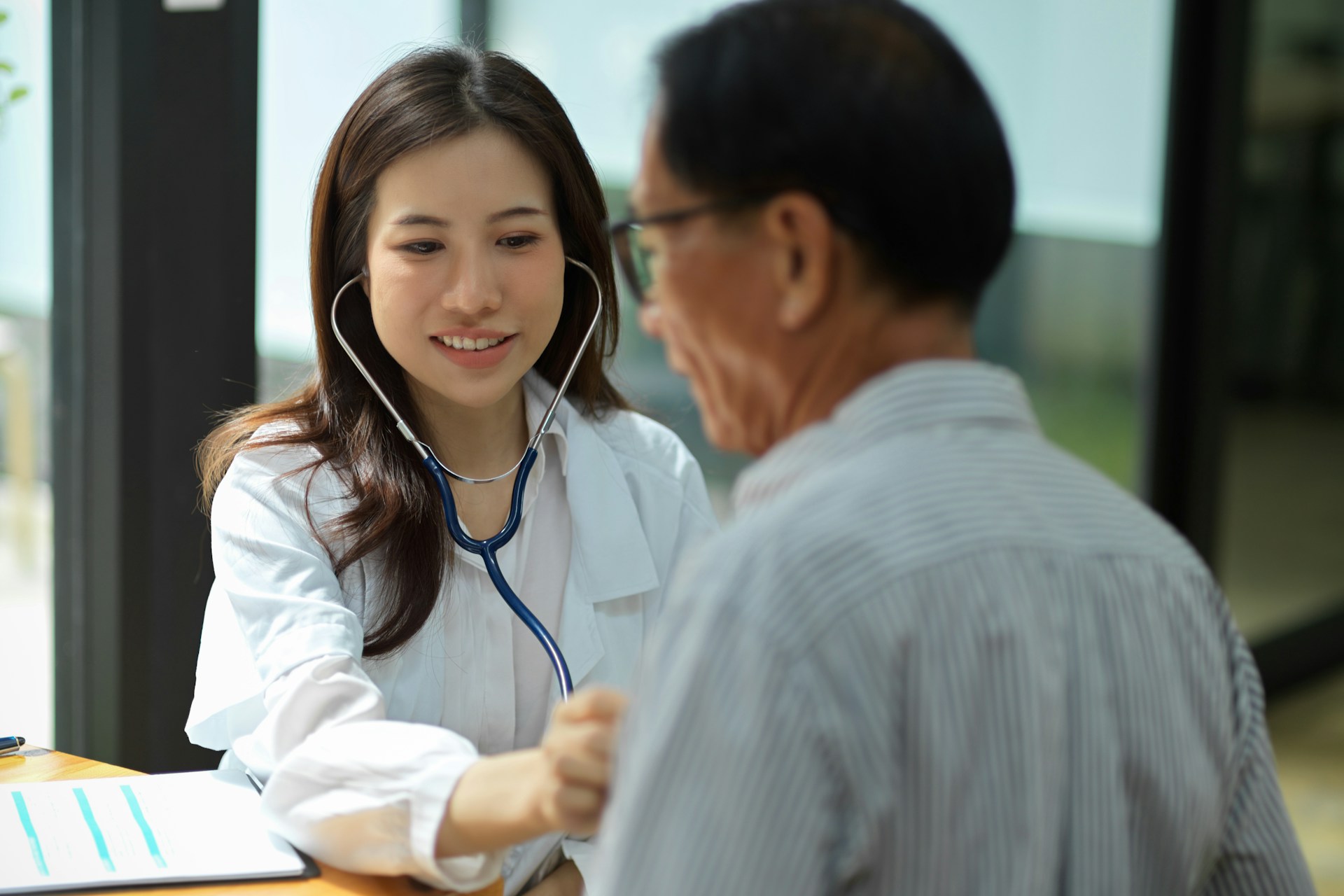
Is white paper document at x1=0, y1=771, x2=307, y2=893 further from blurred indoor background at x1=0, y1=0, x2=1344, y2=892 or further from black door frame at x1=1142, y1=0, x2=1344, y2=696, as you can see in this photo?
black door frame at x1=1142, y1=0, x2=1344, y2=696

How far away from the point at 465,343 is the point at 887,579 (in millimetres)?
A: 851

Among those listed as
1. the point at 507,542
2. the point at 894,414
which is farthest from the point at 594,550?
the point at 894,414

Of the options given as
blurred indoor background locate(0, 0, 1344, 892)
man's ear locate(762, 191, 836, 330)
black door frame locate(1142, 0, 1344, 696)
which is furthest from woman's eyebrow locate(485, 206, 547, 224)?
black door frame locate(1142, 0, 1344, 696)

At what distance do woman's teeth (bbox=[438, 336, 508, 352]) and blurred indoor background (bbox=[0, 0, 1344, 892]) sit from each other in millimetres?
352

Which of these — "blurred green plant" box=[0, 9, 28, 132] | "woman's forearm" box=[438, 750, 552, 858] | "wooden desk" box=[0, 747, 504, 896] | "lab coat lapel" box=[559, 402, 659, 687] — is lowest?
"wooden desk" box=[0, 747, 504, 896]

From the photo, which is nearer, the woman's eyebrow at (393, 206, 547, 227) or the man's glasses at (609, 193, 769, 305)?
the man's glasses at (609, 193, 769, 305)

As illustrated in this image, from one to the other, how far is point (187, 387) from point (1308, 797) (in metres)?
2.75

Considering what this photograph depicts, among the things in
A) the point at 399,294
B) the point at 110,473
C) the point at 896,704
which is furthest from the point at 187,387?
the point at 896,704

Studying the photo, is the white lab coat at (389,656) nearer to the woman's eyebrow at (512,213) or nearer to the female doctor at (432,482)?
the female doctor at (432,482)

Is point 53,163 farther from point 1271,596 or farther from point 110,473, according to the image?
point 1271,596

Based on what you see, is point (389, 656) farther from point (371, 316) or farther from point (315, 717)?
point (371, 316)

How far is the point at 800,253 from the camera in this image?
716 mm

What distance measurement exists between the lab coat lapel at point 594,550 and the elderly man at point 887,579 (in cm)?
70

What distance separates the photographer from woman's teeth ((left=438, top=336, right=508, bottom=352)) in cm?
141
